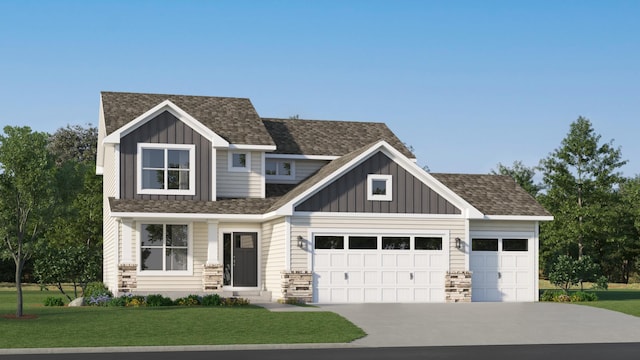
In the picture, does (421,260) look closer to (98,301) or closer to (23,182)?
(98,301)

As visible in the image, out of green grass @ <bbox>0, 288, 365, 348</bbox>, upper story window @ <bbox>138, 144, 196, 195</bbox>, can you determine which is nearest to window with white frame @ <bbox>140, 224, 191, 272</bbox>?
upper story window @ <bbox>138, 144, 196, 195</bbox>

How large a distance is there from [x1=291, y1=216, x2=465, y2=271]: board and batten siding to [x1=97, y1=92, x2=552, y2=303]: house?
4cm

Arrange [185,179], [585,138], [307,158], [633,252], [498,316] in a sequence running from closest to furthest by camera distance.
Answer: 1. [498,316]
2. [185,179]
3. [307,158]
4. [585,138]
5. [633,252]

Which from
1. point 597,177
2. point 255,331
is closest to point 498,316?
point 255,331

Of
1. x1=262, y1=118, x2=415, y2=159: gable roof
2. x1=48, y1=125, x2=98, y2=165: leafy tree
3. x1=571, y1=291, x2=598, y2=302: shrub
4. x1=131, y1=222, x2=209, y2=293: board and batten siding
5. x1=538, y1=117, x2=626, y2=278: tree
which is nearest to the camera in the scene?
x1=131, y1=222, x2=209, y2=293: board and batten siding

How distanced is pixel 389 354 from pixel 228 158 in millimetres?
19017

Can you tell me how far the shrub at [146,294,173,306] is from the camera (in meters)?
29.8

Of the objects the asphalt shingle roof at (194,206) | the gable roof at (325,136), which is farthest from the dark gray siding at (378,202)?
the gable roof at (325,136)

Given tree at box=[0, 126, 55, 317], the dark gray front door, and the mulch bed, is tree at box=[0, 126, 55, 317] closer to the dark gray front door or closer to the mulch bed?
the mulch bed

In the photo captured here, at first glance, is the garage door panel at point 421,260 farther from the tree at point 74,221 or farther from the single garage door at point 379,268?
the tree at point 74,221

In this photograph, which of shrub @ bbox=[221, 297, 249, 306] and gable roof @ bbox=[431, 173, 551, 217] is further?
gable roof @ bbox=[431, 173, 551, 217]

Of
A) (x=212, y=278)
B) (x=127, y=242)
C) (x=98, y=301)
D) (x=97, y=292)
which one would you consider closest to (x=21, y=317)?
(x=98, y=301)

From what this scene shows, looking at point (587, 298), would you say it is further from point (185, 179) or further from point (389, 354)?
point (389, 354)

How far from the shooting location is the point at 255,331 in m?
21.3
